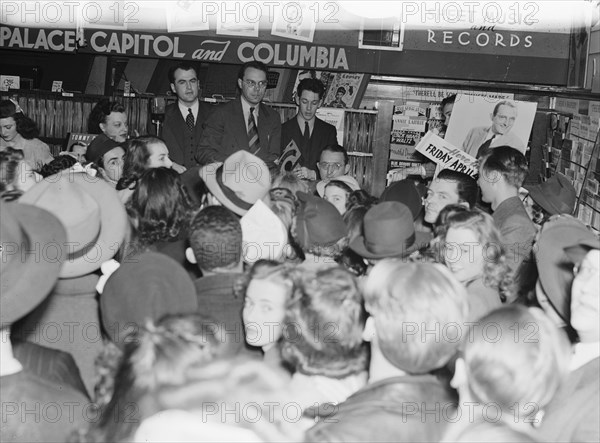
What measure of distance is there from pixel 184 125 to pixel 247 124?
47 centimetres

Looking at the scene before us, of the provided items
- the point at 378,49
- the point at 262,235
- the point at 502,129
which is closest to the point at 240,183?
the point at 262,235

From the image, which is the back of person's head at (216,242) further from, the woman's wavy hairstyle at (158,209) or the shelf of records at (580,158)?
the shelf of records at (580,158)

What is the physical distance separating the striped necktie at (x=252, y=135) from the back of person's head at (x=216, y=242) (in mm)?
3223

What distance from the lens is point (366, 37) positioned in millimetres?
7637

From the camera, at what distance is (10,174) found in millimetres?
3400

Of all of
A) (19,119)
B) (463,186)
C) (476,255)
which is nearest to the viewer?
(476,255)

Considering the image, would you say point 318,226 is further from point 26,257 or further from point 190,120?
point 190,120

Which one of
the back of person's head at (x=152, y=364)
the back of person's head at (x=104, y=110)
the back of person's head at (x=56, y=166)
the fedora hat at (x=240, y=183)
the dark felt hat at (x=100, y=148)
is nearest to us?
the back of person's head at (x=152, y=364)

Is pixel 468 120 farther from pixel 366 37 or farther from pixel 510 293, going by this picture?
pixel 510 293

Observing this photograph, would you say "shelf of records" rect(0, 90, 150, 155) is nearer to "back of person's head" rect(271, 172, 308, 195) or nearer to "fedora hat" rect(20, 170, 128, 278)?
"back of person's head" rect(271, 172, 308, 195)

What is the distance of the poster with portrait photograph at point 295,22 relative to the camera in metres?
7.64

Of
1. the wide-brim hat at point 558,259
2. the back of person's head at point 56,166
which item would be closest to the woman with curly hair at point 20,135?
the back of person's head at point 56,166

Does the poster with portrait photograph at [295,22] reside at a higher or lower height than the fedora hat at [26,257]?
higher

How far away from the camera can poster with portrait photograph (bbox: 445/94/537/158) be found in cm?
649
